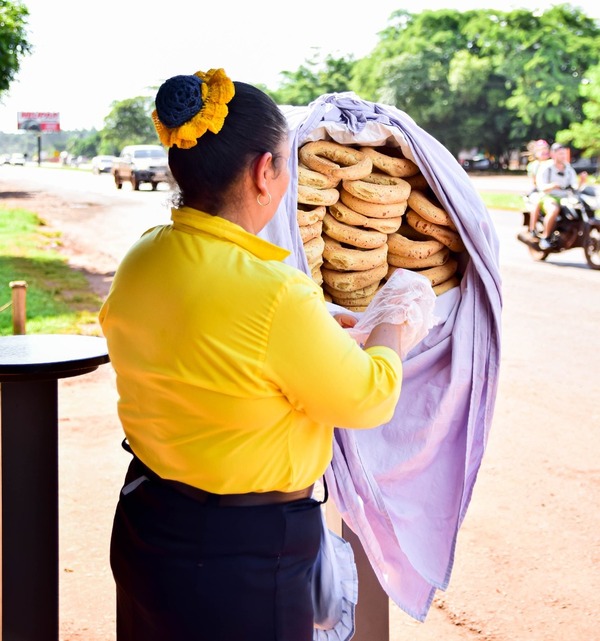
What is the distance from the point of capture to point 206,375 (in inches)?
51.4

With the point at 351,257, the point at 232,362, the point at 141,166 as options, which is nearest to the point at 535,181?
the point at 351,257

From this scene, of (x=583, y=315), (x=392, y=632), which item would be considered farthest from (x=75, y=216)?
(x=392, y=632)

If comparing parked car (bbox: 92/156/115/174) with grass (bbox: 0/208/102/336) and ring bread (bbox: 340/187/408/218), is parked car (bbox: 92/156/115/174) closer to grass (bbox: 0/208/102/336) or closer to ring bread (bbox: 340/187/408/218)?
A: grass (bbox: 0/208/102/336)

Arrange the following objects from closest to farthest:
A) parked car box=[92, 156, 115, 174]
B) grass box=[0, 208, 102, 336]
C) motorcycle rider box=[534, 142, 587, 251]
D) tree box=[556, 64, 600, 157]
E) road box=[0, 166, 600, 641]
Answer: road box=[0, 166, 600, 641]
grass box=[0, 208, 102, 336]
motorcycle rider box=[534, 142, 587, 251]
tree box=[556, 64, 600, 157]
parked car box=[92, 156, 115, 174]

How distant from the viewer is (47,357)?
1.98 metres

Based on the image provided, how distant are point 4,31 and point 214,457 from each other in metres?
10.6

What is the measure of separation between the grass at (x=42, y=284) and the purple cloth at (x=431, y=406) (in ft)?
13.1

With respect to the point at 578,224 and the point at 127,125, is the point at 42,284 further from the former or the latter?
the point at 127,125

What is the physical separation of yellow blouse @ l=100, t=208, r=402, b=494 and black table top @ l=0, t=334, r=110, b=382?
54 cm

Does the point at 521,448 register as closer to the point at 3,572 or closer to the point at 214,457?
the point at 3,572

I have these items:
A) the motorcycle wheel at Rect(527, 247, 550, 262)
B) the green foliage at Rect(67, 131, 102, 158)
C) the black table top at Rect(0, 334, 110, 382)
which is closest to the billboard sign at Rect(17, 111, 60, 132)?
the green foliage at Rect(67, 131, 102, 158)

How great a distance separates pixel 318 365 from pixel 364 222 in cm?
64

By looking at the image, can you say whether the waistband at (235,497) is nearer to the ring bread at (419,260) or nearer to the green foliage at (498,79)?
the ring bread at (419,260)

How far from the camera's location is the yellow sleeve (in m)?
1.27
